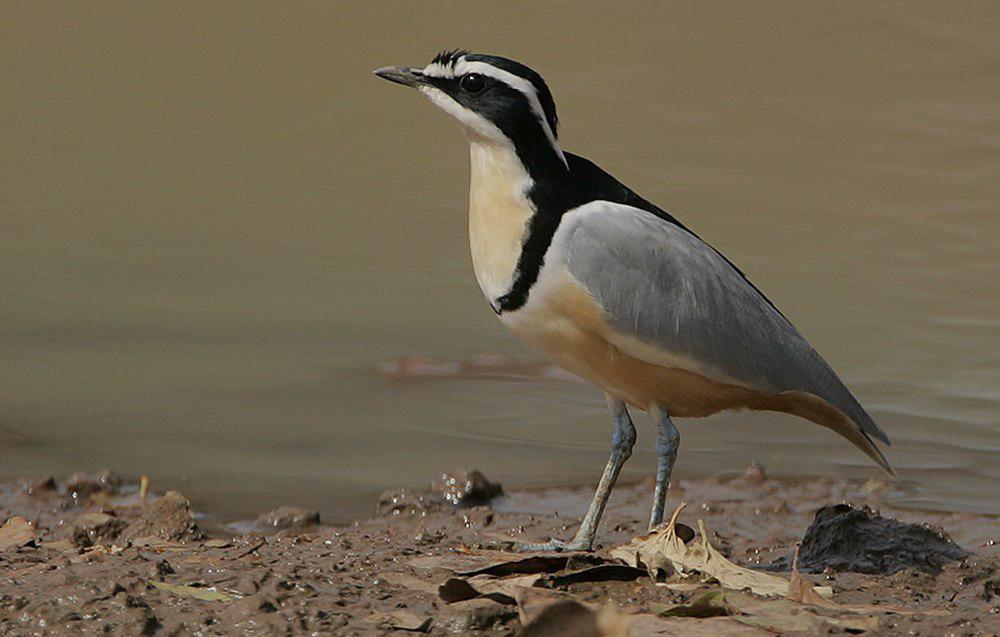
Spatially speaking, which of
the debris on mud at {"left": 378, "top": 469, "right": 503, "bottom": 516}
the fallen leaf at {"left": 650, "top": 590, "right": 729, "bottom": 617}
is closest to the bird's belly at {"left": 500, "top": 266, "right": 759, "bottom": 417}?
the debris on mud at {"left": 378, "top": 469, "right": 503, "bottom": 516}

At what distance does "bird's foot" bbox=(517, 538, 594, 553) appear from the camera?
6047 mm

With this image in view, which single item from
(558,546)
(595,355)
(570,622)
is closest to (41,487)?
(558,546)

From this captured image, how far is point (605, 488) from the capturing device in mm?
6328

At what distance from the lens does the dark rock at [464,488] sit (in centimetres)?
730

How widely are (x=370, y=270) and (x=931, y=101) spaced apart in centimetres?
552

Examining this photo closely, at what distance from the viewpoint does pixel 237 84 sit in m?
14.9

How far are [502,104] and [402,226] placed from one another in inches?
223

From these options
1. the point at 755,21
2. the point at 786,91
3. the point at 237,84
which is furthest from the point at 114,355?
the point at 755,21

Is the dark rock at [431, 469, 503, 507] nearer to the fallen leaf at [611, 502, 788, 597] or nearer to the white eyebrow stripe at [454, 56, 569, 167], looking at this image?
the white eyebrow stripe at [454, 56, 569, 167]

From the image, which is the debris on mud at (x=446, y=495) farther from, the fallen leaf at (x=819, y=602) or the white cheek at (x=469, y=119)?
the fallen leaf at (x=819, y=602)

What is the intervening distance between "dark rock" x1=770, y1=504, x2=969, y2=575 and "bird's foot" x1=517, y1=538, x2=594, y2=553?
0.70 m

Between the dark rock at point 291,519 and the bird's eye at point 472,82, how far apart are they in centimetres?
188

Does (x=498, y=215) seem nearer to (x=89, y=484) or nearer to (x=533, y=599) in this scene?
(x=533, y=599)

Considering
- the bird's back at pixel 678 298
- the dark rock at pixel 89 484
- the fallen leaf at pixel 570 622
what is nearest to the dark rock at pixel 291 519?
the dark rock at pixel 89 484
